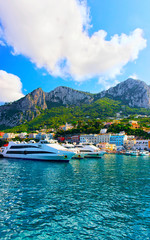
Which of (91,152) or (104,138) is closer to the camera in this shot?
(91,152)

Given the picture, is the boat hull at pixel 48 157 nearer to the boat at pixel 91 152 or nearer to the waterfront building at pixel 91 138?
the boat at pixel 91 152

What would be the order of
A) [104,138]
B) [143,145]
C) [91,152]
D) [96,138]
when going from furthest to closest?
[96,138]
[104,138]
[143,145]
[91,152]

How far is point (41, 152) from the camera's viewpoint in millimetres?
47062

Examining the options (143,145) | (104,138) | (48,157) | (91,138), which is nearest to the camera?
(48,157)

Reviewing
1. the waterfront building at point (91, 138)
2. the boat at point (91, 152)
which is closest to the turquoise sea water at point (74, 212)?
the boat at point (91, 152)

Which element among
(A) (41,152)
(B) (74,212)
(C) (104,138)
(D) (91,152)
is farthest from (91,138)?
(B) (74,212)

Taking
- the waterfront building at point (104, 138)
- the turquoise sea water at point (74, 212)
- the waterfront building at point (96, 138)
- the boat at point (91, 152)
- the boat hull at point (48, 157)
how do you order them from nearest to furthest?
the turquoise sea water at point (74, 212) → the boat hull at point (48, 157) → the boat at point (91, 152) → the waterfront building at point (104, 138) → the waterfront building at point (96, 138)

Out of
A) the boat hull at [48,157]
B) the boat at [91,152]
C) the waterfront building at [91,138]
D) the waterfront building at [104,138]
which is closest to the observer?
the boat hull at [48,157]

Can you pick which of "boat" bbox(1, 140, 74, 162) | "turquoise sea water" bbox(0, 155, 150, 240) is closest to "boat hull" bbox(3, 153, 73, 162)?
"boat" bbox(1, 140, 74, 162)

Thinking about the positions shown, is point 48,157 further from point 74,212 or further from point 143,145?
point 143,145

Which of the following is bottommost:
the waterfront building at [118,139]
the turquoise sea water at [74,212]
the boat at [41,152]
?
the turquoise sea water at [74,212]

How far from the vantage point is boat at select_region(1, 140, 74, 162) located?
4442cm

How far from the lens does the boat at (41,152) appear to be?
4442 centimetres

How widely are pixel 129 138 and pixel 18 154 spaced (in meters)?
91.0
